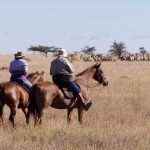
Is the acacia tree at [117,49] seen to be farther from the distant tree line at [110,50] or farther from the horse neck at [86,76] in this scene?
the horse neck at [86,76]

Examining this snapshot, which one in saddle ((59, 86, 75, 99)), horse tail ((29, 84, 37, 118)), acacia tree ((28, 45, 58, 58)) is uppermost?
acacia tree ((28, 45, 58, 58))

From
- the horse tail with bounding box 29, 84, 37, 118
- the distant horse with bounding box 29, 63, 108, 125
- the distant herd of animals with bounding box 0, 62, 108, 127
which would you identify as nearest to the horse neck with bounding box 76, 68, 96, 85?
the distant horse with bounding box 29, 63, 108, 125

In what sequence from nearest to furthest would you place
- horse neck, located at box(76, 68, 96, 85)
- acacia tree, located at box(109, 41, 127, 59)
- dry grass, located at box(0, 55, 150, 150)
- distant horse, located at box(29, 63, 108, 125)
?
dry grass, located at box(0, 55, 150, 150) < distant horse, located at box(29, 63, 108, 125) < horse neck, located at box(76, 68, 96, 85) < acacia tree, located at box(109, 41, 127, 59)

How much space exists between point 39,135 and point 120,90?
13.5 meters

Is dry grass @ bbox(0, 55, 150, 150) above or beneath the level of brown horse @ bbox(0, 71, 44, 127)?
beneath

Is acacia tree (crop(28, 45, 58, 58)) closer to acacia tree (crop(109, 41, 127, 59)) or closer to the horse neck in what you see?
acacia tree (crop(109, 41, 127, 59))

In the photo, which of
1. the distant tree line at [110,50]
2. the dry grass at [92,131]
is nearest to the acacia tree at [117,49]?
the distant tree line at [110,50]

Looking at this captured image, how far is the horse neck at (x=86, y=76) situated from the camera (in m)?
16.7

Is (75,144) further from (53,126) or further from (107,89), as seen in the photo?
(107,89)

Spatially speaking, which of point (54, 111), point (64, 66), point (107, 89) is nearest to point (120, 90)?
point (107, 89)

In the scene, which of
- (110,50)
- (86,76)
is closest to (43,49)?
(110,50)

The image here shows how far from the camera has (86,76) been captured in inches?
667

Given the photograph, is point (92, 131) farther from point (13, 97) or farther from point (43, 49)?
point (43, 49)

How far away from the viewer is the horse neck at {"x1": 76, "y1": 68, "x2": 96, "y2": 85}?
1668cm
